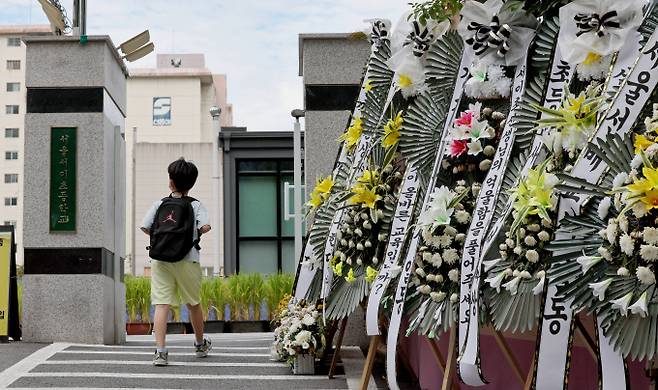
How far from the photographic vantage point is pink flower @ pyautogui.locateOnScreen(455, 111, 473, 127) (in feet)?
15.7

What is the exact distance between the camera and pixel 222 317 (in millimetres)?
Result: 15625

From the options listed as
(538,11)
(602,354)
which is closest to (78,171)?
(538,11)

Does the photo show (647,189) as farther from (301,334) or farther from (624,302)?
(301,334)

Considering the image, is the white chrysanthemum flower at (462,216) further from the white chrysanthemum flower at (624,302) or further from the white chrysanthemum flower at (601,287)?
the white chrysanthemum flower at (624,302)

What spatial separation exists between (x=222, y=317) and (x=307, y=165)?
748 cm

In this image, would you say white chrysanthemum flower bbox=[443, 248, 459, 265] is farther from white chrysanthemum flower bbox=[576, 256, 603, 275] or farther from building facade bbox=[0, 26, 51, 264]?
building facade bbox=[0, 26, 51, 264]

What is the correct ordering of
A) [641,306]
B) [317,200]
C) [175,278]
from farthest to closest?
[175,278]
[317,200]
[641,306]

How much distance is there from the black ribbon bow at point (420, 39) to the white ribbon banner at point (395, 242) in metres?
0.63

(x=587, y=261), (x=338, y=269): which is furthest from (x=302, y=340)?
(x=587, y=261)

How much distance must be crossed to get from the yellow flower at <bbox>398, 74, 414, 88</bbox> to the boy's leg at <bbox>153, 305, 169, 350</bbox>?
2747 mm

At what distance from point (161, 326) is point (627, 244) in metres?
4.68

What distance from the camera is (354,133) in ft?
20.9

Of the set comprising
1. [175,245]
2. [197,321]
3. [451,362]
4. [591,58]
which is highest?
[591,58]

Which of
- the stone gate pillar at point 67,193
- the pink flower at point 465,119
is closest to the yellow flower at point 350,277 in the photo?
the pink flower at point 465,119
